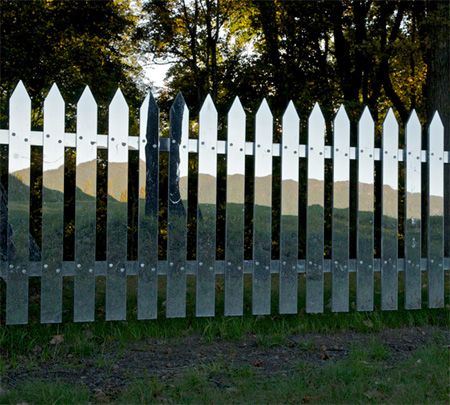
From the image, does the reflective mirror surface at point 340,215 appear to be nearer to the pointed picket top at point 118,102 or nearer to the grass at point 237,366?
the grass at point 237,366

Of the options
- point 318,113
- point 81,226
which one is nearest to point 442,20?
point 318,113

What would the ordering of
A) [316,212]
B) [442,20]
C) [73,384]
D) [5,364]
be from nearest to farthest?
[73,384] → [5,364] → [316,212] → [442,20]

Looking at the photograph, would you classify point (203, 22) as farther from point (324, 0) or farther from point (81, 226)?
point (81, 226)

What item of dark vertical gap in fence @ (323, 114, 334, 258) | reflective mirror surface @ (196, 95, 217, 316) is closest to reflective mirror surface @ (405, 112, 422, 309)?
reflective mirror surface @ (196, 95, 217, 316)

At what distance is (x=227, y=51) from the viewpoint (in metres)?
11.5

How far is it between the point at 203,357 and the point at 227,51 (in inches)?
372

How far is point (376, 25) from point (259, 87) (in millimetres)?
3352

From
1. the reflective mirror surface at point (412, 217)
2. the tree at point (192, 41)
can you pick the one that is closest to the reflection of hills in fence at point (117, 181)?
the reflective mirror surface at point (412, 217)

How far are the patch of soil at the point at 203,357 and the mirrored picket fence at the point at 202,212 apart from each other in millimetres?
284

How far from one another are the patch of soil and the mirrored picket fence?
28 cm

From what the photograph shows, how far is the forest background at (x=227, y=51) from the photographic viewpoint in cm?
912

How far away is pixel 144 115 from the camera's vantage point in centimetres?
370

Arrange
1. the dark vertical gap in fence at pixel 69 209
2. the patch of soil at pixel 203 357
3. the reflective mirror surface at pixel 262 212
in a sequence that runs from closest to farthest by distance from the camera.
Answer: the patch of soil at pixel 203 357 → the reflective mirror surface at pixel 262 212 → the dark vertical gap in fence at pixel 69 209

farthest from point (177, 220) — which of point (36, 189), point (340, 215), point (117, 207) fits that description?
point (36, 189)
